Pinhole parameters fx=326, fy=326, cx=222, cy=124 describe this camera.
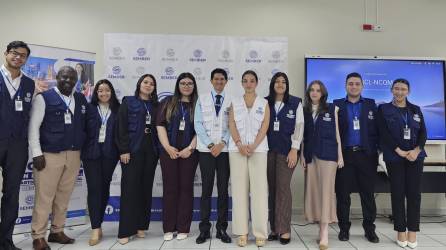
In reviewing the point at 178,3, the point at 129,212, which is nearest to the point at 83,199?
the point at 129,212

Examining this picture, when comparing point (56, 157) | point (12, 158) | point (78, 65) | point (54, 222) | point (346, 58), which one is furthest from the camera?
point (346, 58)

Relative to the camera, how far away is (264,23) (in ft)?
15.0

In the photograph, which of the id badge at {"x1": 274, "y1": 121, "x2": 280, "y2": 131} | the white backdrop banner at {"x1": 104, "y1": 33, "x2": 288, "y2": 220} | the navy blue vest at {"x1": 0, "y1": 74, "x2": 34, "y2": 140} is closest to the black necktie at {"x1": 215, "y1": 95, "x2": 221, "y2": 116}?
the id badge at {"x1": 274, "y1": 121, "x2": 280, "y2": 131}

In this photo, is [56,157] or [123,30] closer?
[56,157]

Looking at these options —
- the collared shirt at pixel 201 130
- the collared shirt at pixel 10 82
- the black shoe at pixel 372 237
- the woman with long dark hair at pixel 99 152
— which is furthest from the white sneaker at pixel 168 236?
the black shoe at pixel 372 237

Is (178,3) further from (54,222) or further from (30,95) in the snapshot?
(54,222)

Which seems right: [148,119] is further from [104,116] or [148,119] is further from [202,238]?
[202,238]

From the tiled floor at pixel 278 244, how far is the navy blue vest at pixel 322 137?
0.84 metres

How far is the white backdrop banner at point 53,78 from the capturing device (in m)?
3.54

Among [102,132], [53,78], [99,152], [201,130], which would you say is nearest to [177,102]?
[201,130]

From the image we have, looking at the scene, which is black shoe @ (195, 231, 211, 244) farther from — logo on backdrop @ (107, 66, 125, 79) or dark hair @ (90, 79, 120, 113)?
logo on backdrop @ (107, 66, 125, 79)

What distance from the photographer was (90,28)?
4.46m

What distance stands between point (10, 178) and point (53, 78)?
58.7 inches

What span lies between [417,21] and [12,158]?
17.1 feet
